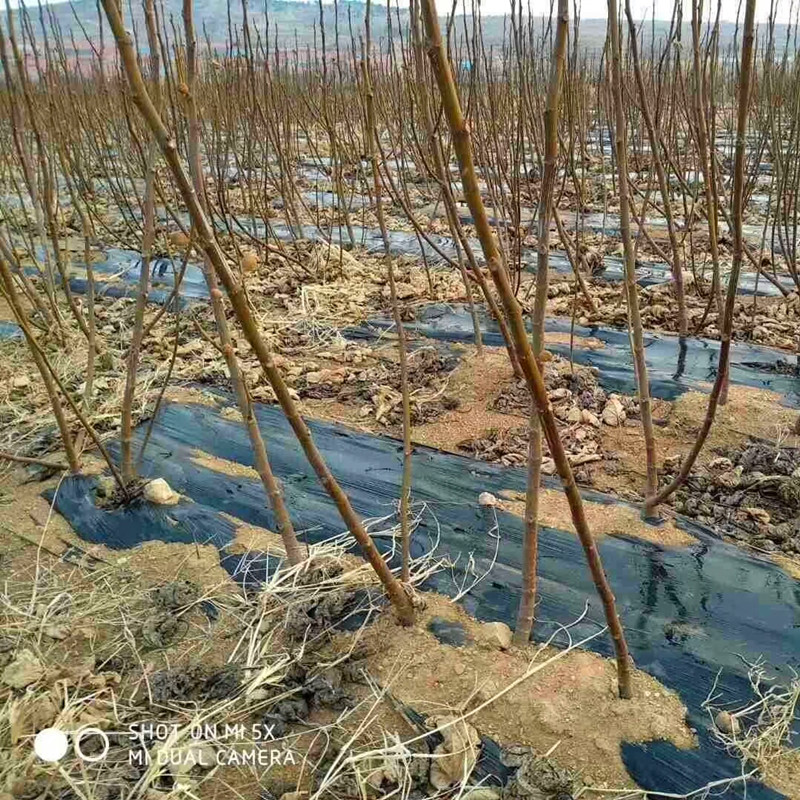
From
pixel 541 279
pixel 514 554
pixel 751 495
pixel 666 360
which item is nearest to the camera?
pixel 541 279

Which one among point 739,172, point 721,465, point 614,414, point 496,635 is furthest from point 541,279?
point 614,414

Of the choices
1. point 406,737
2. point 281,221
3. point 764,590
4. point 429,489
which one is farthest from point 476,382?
point 281,221

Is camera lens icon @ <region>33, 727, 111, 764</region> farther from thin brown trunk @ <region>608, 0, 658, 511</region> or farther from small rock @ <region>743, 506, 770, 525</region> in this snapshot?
small rock @ <region>743, 506, 770, 525</region>

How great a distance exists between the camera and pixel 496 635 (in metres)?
1.53

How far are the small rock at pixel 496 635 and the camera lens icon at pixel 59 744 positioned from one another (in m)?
0.81

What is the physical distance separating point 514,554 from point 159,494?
44.2 inches

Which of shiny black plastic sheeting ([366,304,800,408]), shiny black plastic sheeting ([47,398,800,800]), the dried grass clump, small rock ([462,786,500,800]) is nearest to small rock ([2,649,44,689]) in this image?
shiny black plastic sheeting ([47,398,800,800])

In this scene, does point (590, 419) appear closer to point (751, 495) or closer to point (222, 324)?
point (751, 495)

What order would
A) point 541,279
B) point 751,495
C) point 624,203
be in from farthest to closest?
point 751,495
point 624,203
point 541,279

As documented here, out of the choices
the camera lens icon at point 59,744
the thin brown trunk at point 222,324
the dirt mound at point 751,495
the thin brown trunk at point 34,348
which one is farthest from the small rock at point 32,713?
the dirt mound at point 751,495

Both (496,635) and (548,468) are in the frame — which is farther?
(548,468)

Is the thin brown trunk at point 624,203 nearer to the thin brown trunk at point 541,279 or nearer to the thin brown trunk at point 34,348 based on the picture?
the thin brown trunk at point 541,279

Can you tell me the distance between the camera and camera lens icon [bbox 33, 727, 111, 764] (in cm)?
127

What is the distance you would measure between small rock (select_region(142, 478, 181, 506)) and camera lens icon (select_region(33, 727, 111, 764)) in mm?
860
